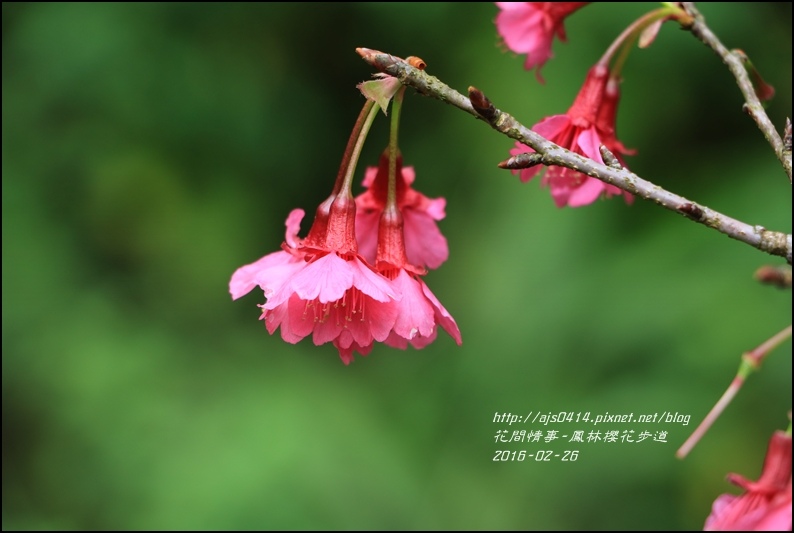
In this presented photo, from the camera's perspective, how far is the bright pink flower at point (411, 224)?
0.70m

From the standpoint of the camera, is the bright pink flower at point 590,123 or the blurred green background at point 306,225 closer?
the bright pink flower at point 590,123

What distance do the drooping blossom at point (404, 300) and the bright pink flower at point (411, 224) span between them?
0.07 m

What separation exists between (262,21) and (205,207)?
19.1 inches

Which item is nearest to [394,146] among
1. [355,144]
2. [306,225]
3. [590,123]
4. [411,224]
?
[355,144]

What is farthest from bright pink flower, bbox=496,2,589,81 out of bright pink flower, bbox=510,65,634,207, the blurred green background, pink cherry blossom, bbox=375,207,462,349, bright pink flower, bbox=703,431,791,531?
the blurred green background

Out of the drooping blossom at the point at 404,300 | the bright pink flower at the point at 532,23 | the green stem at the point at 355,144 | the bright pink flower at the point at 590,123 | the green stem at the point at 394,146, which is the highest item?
the bright pink flower at the point at 532,23

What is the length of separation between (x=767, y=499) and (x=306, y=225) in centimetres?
189

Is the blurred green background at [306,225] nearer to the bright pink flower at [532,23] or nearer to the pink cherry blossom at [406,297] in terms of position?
the bright pink flower at [532,23]

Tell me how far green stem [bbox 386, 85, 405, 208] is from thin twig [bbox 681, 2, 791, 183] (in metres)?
0.26

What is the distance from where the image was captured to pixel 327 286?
0.56 m

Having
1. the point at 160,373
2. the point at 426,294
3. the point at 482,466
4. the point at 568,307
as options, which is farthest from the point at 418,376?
the point at 426,294

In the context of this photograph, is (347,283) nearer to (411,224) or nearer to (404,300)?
(404,300)

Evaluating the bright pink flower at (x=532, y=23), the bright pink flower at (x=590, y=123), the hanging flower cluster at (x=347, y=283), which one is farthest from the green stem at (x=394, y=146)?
the bright pink flower at (x=532, y=23)

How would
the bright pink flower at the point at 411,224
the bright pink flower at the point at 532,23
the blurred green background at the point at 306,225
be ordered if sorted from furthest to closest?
the blurred green background at the point at 306,225, the bright pink flower at the point at 532,23, the bright pink flower at the point at 411,224
